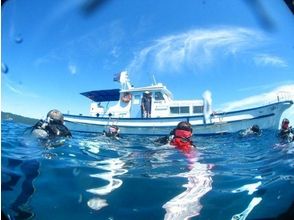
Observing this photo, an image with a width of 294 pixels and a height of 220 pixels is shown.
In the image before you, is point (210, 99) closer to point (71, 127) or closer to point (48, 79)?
point (71, 127)

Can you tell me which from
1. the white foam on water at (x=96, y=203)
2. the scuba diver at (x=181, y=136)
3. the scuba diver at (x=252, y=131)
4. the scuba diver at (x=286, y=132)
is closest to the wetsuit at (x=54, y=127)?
the white foam on water at (x=96, y=203)

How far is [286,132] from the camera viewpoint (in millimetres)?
2414

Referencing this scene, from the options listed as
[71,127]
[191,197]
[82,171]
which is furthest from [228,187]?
[71,127]

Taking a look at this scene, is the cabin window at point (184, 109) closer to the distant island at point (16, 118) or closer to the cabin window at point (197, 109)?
the cabin window at point (197, 109)

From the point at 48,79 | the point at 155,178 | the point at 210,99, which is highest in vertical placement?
the point at 48,79

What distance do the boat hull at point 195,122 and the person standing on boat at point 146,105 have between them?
4 cm

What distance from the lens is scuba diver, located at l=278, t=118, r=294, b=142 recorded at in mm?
2324

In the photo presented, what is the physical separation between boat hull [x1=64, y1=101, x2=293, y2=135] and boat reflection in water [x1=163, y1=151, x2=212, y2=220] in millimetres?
437

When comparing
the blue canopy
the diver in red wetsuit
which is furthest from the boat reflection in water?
the blue canopy

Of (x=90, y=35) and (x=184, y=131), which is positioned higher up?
(x=90, y=35)

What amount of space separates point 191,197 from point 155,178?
A: 0.37 meters

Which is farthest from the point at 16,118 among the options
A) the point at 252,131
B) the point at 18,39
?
the point at 252,131

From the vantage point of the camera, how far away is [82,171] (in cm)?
259

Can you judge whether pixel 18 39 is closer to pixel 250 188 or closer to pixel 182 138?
pixel 182 138
